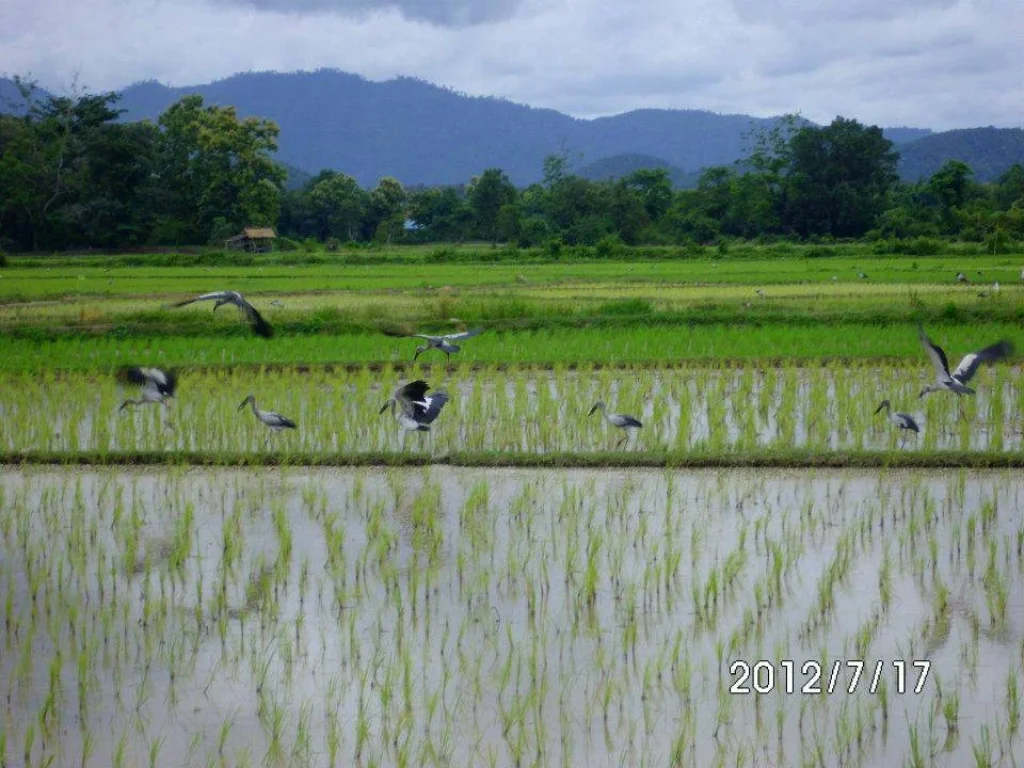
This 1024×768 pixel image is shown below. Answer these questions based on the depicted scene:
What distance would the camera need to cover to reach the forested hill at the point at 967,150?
372ft

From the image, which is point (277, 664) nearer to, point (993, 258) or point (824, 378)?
point (824, 378)

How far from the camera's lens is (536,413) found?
888 cm

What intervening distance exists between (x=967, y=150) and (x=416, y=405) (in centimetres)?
12166

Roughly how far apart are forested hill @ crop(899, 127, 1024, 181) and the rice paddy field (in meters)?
111

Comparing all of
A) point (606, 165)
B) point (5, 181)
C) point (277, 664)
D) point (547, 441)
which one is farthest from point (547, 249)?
point (606, 165)

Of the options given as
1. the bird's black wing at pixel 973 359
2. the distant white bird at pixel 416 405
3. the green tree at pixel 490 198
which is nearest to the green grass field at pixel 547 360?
the distant white bird at pixel 416 405

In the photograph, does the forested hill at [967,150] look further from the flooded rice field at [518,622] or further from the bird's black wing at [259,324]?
the flooded rice field at [518,622]

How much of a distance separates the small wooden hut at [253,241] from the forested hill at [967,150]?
89.2 m

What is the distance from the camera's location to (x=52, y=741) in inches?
145

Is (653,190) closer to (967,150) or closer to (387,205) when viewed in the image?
(387,205)

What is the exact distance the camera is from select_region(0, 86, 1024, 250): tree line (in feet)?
115

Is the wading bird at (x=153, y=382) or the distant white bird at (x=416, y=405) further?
the wading bird at (x=153, y=382)

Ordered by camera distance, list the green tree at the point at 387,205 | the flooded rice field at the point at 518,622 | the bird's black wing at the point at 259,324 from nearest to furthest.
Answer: the flooded rice field at the point at 518,622, the bird's black wing at the point at 259,324, the green tree at the point at 387,205

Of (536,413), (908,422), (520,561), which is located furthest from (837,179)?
(520,561)
